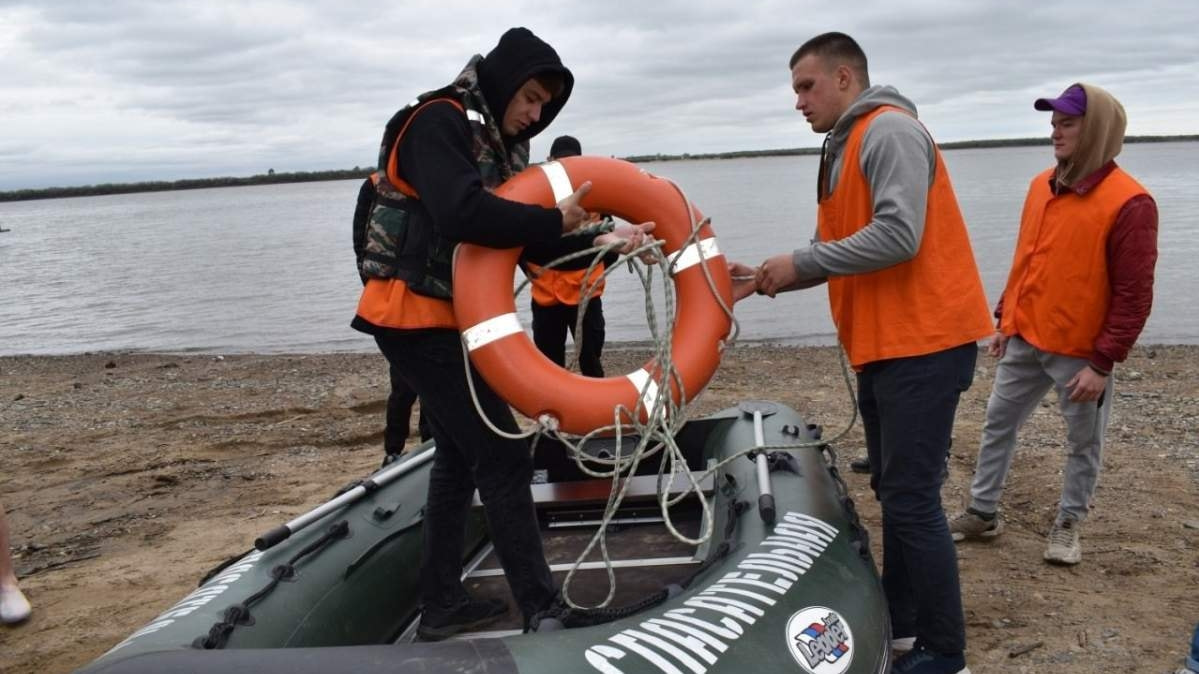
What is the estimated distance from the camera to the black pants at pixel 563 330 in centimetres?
469

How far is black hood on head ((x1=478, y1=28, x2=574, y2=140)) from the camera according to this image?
2254mm

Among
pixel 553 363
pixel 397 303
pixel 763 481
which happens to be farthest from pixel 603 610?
pixel 397 303

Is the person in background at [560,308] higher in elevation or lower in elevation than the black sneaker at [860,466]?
higher

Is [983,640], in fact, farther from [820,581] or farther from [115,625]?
[115,625]

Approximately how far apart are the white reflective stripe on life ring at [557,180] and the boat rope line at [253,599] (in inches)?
46.9

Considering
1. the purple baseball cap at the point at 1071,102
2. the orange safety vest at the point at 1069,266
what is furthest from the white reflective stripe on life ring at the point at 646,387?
the purple baseball cap at the point at 1071,102

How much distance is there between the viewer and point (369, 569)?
8.63 ft

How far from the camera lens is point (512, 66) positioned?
2.27m

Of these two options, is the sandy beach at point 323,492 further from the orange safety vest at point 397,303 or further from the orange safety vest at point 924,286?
the orange safety vest at point 397,303

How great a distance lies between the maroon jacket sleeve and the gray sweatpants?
0.49ft

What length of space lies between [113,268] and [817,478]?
80.9 feet

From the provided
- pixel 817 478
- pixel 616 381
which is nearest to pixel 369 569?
pixel 616 381

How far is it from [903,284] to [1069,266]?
103 centimetres

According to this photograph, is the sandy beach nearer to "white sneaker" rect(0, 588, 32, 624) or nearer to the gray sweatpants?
"white sneaker" rect(0, 588, 32, 624)
